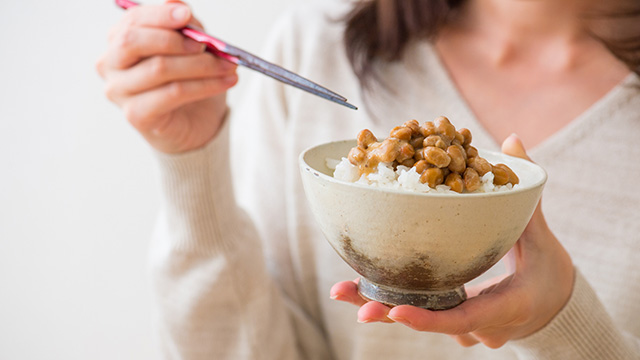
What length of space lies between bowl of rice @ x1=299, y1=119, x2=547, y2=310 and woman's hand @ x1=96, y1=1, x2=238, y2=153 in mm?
378

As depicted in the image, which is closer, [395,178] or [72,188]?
[395,178]

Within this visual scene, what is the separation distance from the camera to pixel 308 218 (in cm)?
139

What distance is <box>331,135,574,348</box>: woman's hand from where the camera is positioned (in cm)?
64

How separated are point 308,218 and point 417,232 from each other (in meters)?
0.81

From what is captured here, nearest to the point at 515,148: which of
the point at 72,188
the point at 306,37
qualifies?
the point at 306,37

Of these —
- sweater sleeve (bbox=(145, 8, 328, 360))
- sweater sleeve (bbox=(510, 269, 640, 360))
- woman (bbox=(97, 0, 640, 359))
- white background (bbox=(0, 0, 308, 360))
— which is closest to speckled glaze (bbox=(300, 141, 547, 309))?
sweater sleeve (bbox=(510, 269, 640, 360))

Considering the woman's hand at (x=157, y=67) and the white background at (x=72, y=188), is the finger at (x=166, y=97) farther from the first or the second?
the white background at (x=72, y=188)

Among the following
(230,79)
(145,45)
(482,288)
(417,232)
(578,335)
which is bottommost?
(578,335)

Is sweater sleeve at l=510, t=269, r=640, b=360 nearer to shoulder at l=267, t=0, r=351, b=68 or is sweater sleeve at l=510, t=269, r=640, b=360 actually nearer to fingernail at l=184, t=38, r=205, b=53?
fingernail at l=184, t=38, r=205, b=53

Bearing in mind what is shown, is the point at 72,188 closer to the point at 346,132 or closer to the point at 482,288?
the point at 346,132

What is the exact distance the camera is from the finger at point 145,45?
3.05ft

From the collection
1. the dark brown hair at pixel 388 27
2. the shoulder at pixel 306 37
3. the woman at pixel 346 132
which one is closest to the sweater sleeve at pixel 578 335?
the woman at pixel 346 132

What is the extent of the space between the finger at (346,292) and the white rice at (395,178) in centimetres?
14

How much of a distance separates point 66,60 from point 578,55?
1.50 m
